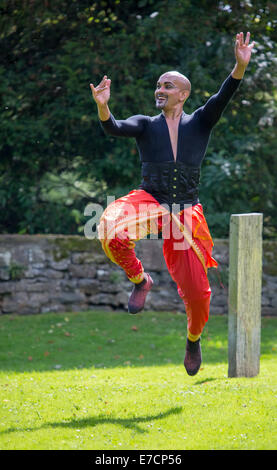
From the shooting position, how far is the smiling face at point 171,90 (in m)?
4.96

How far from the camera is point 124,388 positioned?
6770 millimetres

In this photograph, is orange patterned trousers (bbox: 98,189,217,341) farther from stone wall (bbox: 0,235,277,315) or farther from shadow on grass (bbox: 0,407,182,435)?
stone wall (bbox: 0,235,277,315)

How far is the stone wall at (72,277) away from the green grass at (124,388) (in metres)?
0.33

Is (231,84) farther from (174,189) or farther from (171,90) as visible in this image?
(174,189)

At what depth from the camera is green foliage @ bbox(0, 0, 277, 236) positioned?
11570mm

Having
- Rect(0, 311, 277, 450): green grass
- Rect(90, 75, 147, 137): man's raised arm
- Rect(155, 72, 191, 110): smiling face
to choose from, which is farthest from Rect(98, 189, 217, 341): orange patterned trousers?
Rect(0, 311, 277, 450): green grass

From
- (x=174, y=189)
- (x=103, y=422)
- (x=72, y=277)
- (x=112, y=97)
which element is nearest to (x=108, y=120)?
(x=174, y=189)

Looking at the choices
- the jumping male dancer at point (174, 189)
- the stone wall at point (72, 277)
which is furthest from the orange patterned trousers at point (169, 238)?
the stone wall at point (72, 277)

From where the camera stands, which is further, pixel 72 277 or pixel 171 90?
pixel 72 277

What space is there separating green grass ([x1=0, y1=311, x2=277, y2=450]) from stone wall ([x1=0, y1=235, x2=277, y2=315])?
1.07ft

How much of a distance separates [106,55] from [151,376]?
6.17 metres

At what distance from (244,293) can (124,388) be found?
1637 millimetres

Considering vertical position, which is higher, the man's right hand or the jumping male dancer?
the man's right hand
